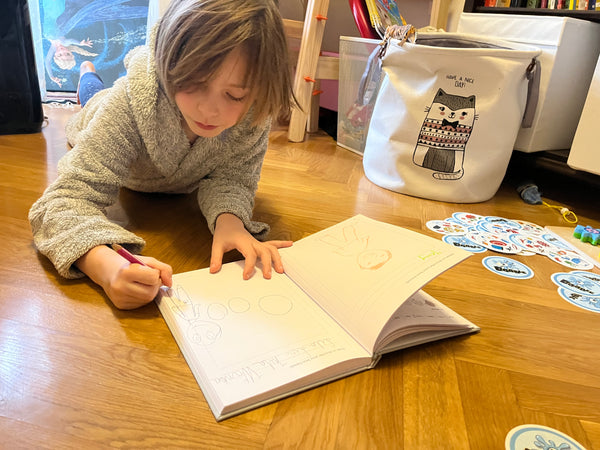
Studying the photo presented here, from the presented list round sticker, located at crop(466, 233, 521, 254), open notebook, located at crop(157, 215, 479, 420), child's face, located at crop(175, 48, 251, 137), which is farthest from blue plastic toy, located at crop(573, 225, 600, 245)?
child's face, located at crop(175, 48, 251, 137)

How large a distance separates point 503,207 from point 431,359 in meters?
0.70

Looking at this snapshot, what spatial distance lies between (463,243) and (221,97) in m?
0.51

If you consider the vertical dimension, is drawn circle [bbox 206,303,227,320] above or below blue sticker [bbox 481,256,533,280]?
above

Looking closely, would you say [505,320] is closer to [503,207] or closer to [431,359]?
[431,359]

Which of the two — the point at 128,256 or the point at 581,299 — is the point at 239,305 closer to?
the point at 128,256

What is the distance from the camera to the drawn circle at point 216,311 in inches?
20.2

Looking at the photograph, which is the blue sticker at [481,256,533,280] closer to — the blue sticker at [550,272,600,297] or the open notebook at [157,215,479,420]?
the blue sticker at [550,272,600,297]

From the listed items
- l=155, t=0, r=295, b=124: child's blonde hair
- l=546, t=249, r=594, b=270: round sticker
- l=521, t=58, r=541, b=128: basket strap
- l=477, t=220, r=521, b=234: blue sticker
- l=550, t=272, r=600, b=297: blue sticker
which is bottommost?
l=477, t=220, r=521, b=234: blue sticker

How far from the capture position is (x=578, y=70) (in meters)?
1.13

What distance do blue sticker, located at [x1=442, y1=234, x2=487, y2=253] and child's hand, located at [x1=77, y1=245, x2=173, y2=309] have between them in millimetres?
523

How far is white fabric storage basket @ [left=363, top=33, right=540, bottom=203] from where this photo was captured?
1.00 m

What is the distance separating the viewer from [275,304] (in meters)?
0.54

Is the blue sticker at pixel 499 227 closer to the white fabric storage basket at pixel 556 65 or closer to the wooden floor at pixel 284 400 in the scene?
the wooden floor at pixel 284 400

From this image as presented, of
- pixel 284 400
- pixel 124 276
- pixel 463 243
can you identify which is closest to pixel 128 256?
pixel 124 276
